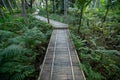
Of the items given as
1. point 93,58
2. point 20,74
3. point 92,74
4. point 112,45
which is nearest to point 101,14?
point 112,45

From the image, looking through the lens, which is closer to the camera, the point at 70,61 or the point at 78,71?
the point at 78,71

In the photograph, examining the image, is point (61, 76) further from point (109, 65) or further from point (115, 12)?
point (115, 12)

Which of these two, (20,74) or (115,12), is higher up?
(115,12)

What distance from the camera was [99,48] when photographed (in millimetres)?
6930

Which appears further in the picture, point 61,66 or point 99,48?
point 99,48

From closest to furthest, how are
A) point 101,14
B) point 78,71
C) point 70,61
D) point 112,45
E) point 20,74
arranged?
point 20,74, point 78,71, point 70,61, point 112,45, point 101,14

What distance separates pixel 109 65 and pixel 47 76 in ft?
8.17

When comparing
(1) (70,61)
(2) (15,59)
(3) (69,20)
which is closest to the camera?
(2) (15,59)

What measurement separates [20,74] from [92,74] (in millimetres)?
2104

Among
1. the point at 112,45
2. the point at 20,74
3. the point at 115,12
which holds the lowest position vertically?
the point at 112,45

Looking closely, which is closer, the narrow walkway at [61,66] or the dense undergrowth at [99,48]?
the narrow walkway at [61,66]

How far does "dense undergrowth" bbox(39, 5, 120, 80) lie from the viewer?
5125mm

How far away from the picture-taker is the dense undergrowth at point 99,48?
512 centimetres

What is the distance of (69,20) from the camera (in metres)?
14.3
